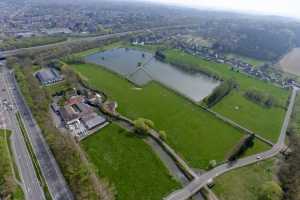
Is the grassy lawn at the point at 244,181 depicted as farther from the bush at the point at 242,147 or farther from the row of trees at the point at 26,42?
the row of trees at the point at 26,42

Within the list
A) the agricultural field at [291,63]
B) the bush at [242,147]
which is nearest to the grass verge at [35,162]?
the bush at [242,147]

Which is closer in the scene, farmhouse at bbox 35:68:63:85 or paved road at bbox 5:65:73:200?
paved road at bbox 5:65:73:200

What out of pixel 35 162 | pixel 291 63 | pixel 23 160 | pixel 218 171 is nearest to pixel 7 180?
pixel 35 162

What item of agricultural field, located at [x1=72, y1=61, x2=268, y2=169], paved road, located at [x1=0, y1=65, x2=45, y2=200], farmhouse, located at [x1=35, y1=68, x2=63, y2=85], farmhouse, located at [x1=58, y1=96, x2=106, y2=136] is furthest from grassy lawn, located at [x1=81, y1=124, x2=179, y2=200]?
farmhouse, located at [x1=35, y1=68, x2=63, y2=85]

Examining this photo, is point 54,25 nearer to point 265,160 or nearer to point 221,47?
point 221,47

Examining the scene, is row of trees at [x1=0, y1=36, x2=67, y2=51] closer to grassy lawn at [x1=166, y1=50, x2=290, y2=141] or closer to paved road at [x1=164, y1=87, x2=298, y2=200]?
grassy lawn at [x1=166, y1=50, x2=290, y2=141]

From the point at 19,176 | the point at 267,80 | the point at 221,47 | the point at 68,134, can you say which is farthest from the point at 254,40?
the point at 19,176
